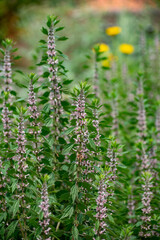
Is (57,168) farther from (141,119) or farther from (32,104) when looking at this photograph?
(141,119)

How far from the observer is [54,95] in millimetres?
2137

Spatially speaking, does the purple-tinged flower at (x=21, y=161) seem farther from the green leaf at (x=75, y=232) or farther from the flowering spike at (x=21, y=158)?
the green leaf at (x=75, y=232)

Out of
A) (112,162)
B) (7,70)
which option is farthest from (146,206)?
(7,70)

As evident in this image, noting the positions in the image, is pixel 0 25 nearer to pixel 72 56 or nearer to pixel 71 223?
pixel 72 56

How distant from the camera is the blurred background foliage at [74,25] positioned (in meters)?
10.3

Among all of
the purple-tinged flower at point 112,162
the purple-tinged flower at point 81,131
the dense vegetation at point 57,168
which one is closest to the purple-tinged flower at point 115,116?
the dense vegetation at point 57,168

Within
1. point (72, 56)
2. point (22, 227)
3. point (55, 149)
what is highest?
point (72, 56)

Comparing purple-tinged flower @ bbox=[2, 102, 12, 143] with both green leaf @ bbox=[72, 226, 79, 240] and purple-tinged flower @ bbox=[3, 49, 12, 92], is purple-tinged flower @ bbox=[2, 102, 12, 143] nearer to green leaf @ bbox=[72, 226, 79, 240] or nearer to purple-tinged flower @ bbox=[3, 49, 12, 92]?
purple-tinged flower @ bbox=[3, 49, 12, 92]

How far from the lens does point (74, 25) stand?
37.9 ft

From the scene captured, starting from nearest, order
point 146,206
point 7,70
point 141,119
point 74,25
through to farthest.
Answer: point 146,206 → point 7,70 → point 141,119 → point 74,25

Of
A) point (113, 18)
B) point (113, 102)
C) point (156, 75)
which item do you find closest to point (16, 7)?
point (113, 18)

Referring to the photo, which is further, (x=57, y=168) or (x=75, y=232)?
(x=57, y=168)

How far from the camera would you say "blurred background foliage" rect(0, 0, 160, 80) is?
1031 cm

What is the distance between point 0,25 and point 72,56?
262cm
